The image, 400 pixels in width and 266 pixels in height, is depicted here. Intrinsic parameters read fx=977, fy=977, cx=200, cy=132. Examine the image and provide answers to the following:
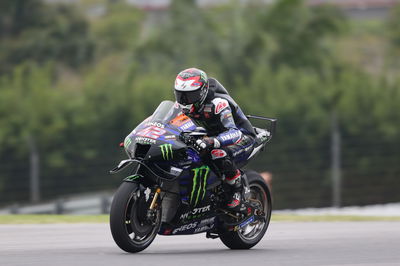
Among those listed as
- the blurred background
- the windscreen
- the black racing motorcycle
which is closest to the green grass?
the black racing motorcycle

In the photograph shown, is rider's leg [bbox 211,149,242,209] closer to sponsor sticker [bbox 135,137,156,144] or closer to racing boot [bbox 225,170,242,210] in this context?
racing boot [bbox 225,170,242,210]

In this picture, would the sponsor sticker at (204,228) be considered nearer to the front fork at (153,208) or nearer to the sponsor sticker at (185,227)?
the sponsor sticker at (185,227)

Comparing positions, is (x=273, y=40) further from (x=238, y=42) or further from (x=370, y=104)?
(x=370, y=104)

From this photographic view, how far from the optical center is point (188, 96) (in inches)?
346

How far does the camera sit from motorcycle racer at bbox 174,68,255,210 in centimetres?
878

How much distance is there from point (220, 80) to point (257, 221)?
30895 mm

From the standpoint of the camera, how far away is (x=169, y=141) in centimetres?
842

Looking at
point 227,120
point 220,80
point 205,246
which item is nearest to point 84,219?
point 205,246

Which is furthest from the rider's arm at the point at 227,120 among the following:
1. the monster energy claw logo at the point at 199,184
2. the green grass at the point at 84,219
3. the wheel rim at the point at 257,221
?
the green grass at the point at 84,219

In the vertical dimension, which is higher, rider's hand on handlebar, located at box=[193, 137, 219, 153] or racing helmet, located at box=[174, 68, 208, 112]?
racing helmet, located at box=[174, 68, 208, 112]

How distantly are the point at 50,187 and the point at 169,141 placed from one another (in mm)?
23284

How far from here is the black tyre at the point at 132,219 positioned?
27.0 ft

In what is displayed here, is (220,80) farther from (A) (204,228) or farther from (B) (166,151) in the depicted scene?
(B) (166,151)

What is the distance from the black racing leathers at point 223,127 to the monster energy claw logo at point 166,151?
20.9 inches
